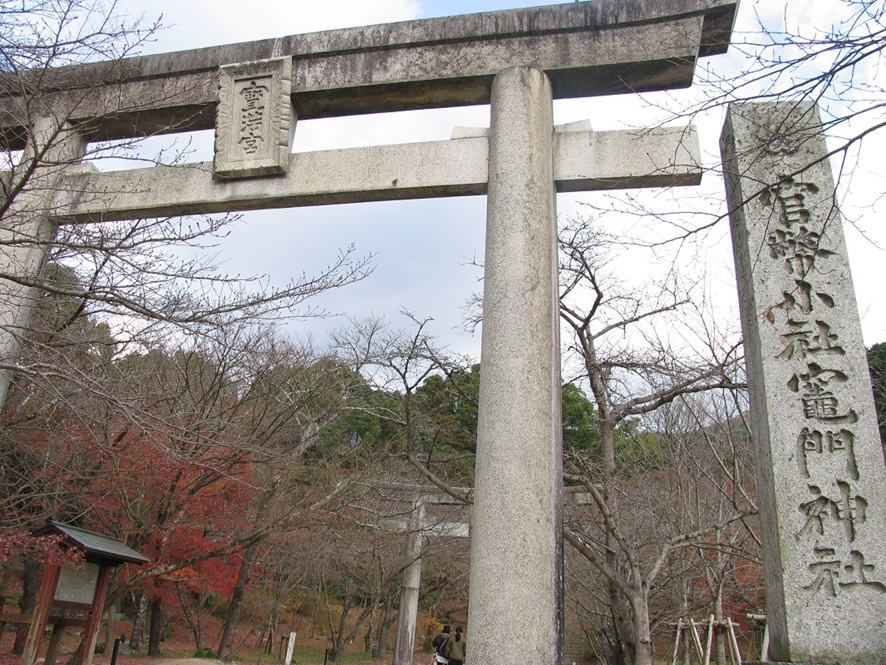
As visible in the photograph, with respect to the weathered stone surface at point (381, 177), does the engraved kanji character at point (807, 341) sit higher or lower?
lower

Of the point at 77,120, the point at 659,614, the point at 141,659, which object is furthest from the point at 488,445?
the point at 141,659

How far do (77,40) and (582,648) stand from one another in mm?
20521

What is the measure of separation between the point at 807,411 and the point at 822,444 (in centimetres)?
22

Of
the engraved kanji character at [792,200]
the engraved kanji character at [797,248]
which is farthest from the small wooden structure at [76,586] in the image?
the engraved kanji character at [792,200]

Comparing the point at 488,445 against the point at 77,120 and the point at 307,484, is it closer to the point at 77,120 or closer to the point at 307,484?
the point at 77,120

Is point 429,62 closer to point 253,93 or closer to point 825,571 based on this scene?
point 253,93

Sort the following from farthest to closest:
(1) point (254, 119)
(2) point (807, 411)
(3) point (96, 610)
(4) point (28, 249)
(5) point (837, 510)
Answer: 1. (3) point (96, 610)
2. (4) point (28, 249)
3. (1) point (254, 119)
4. (2) point (807, 411)
5. (5) point (837, 510)

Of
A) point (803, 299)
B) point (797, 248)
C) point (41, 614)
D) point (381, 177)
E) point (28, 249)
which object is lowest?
point (41, 614)

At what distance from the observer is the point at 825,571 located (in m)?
3.92

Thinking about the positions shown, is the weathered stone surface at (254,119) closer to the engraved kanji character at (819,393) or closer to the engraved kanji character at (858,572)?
the engraved kanji character at (819,393)

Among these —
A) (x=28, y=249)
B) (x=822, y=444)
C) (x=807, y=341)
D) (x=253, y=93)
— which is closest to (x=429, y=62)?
(x=253, y=93)

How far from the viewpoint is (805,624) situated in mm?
3814

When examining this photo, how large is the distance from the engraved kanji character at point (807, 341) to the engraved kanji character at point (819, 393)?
107mm

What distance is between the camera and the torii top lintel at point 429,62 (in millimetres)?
5727
